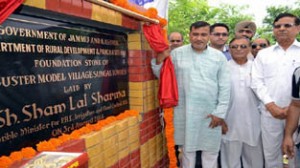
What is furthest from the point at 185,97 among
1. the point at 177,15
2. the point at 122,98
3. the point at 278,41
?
the point at 177,15

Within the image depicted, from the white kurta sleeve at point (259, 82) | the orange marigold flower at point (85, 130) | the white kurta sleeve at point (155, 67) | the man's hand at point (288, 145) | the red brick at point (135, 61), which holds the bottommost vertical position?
the man's hand at point (288, 145)

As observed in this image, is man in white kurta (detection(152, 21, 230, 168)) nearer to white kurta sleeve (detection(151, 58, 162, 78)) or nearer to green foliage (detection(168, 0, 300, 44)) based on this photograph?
white kurta sleeve (detection(151, 58, 162, 78))

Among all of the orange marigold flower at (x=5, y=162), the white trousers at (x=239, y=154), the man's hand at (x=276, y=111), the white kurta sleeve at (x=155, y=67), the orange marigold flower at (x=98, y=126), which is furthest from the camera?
the white trousers at (x=239, y=154)

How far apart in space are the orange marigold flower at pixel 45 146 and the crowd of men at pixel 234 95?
1.43m

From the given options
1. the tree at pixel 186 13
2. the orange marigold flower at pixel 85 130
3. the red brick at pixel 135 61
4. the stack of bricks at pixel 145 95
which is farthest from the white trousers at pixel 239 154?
the tree at pixel 186 13

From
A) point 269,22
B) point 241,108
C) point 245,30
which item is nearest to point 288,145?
point 241,108

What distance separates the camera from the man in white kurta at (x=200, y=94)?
10.2 feet

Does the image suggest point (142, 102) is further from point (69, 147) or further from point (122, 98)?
point (69, 147)

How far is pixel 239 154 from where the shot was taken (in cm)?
364

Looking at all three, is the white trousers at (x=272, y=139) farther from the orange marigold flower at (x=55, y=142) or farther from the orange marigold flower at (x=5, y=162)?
the orange marigold flower at (x=5, y=162)

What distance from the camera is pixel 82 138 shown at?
6.76 feet

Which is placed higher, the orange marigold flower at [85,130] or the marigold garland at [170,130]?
the orange marigold flower at [85,130]

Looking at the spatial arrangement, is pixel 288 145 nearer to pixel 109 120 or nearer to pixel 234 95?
pixel 234 95

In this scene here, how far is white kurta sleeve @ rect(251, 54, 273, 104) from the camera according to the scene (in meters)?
3.23
